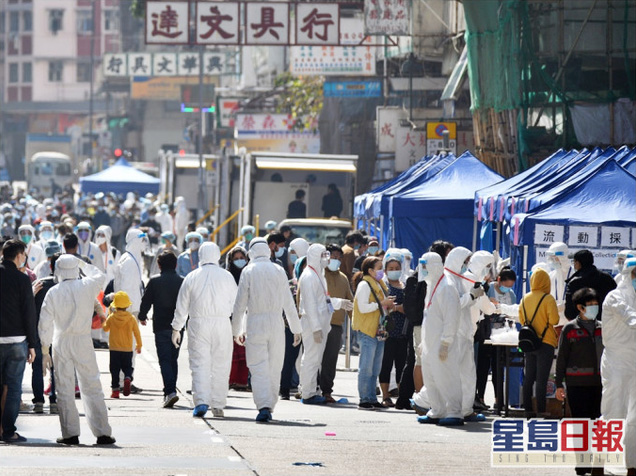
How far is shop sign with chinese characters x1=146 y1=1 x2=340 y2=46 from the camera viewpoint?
33.4 m

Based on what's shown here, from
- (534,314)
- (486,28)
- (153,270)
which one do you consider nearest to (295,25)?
(486,28)

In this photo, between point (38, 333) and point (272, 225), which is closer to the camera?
point (38, 333)

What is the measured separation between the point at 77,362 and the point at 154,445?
919mm

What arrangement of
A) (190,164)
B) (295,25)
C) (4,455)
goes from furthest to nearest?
1. (190,164)
2. (295,25)
3. (4,455)

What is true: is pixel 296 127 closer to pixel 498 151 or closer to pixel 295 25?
pixel 295 25

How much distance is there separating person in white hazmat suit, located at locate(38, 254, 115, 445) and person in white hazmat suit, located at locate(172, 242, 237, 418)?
7.30 ft

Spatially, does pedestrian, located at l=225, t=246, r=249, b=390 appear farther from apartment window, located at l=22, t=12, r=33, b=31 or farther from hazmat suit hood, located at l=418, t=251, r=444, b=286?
apartment window, located at l=22, t=12, r=33, b=31

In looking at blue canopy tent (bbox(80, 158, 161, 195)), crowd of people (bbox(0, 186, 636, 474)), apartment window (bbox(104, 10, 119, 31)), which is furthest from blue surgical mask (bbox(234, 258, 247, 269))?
apartment window (bbox(104, 10, 119, 31))

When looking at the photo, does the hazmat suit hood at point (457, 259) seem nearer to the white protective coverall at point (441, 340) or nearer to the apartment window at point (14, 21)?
the white protective coverall at point (441, 340)

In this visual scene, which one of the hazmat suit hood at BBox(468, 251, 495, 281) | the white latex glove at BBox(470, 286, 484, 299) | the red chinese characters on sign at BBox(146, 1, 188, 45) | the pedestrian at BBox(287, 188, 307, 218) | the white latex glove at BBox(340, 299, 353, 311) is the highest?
the red chinese characters on sign at BBox(146, 1, 188, 45)

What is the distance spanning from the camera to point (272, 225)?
28922mm

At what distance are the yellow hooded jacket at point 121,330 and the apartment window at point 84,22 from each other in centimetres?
11522

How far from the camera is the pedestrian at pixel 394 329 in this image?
56.3 feet

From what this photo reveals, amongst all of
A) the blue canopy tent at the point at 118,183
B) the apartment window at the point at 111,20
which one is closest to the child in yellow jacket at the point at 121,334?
the blue canopy tent at the point at 118,183
